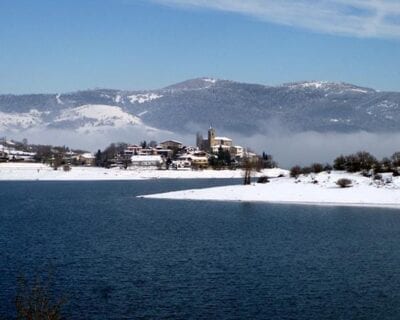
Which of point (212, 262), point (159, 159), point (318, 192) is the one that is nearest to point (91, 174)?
point (159, 159)

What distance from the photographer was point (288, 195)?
185 ft

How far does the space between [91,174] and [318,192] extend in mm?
74432

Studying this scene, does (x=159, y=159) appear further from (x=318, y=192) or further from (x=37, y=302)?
(x=37, y=302)

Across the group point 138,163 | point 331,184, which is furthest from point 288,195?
point 138,163

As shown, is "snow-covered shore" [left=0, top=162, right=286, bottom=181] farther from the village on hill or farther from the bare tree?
the bare tree

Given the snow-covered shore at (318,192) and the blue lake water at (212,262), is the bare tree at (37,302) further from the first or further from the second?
the snow-covered shore at (318,192)

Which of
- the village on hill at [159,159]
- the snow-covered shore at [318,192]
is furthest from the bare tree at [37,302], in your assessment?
the village on hill at [159,159]

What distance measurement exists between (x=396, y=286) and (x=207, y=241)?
38.9ft

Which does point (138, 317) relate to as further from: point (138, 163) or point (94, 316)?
point (138, 163)

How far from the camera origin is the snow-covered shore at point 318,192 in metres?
52.2

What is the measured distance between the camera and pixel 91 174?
124m

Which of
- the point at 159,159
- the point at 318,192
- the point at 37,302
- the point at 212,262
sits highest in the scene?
the point at 159,159

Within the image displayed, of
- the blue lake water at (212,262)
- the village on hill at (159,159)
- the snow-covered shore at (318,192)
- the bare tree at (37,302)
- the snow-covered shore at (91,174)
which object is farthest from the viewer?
the village on hill at (159,159)

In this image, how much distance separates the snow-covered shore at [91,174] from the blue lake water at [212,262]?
246 feet
